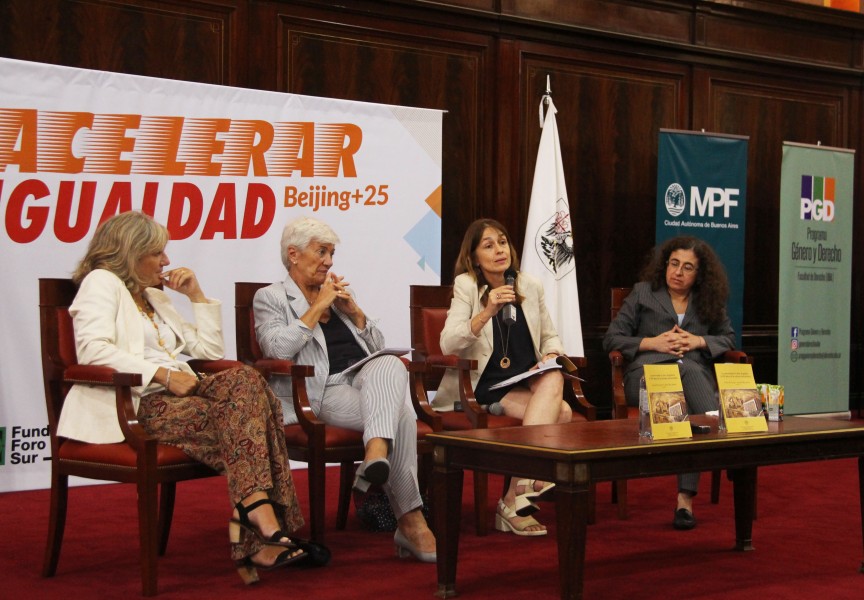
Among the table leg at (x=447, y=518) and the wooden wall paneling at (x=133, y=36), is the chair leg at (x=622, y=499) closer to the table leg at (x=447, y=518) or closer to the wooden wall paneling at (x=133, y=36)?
the table leg at (x=447, y=518)

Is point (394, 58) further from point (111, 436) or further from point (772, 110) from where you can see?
point (111, 436)

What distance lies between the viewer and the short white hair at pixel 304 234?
3.78m

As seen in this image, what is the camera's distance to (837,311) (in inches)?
274

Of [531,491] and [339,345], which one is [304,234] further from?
[531,491]

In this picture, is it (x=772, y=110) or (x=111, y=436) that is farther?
(x=772, y=110)

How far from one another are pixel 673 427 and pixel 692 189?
359 centimetres

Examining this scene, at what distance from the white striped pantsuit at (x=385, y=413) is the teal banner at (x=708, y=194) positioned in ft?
10.1

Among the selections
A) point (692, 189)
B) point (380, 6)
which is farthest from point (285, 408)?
point (692, 189)

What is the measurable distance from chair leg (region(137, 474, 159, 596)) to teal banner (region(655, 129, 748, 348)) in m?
3.98

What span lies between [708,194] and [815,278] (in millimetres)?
1022

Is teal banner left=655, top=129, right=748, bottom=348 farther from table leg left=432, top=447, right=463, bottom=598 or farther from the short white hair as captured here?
table leg left=432, top=447, right=463, bottom=598

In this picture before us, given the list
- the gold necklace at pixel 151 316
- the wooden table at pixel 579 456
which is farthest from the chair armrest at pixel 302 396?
the wooden table at pixel 579 456

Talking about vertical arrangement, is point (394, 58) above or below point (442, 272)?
above

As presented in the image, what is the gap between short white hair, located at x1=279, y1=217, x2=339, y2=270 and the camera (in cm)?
378
